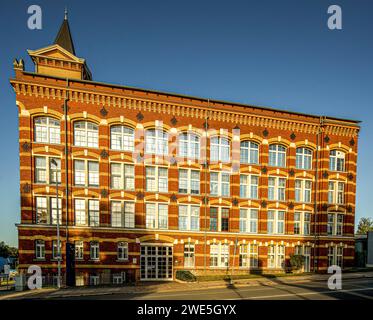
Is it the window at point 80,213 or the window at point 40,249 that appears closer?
the window at point 40,249

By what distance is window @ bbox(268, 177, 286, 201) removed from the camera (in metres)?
27.5

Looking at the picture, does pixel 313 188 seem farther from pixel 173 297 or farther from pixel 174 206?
pixel 173 297

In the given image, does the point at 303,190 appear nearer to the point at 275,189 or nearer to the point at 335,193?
the point at 275,189

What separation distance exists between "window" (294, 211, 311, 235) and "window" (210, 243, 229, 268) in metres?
8.84

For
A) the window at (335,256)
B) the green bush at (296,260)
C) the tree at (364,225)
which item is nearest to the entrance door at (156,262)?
the green bush at (296,260)

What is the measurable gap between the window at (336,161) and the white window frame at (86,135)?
26.8 metres

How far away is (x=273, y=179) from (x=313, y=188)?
17.3 feet

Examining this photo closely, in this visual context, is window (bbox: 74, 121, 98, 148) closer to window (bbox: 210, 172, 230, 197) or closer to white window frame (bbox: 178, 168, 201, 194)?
white window frame (bbox: 178, 168, 201, 194)

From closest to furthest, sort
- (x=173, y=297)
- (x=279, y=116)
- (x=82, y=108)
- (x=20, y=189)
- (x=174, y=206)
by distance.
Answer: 1. (x=173, y=297)
2. (x=20, y=189)
3. (x=82, y=108)
4. (x=174, y=206)
5. (x=279, y=116)

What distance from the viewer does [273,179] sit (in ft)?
90.8

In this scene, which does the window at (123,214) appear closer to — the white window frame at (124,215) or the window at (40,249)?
the white window frame at (124,215)

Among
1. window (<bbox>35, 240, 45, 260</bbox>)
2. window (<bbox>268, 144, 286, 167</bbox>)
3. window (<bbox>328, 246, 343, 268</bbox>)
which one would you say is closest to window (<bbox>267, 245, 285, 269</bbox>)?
window (<bbox>328, 246, 343, 268</bbox>)

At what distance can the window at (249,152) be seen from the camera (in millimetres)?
26844
